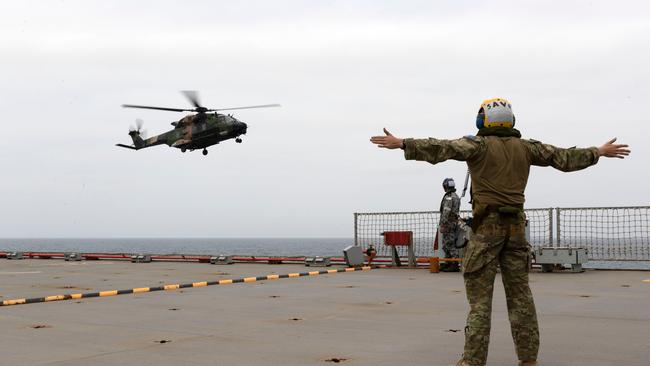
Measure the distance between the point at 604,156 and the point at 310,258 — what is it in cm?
1300

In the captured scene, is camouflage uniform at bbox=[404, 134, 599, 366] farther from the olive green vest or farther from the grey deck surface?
the grey deck surface

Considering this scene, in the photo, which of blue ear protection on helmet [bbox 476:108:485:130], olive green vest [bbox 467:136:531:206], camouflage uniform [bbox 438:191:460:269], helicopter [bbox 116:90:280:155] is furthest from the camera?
helicopter [bbox 116:90:280:155]

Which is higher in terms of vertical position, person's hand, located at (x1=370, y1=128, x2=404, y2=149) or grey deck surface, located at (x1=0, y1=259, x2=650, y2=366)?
person's hand, located at (x1=370, y1=128, x2=404, y2=149)

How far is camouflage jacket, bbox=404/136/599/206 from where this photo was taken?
4758 millimetres

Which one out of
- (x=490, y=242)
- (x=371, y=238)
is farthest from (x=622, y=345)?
(x=371, y=238)

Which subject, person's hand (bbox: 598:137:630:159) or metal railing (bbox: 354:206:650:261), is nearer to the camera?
person's hand (bbox: 598:137:630:159)

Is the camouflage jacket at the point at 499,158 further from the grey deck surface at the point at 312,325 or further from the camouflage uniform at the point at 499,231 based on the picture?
the grey deck surface at the point at 312,325

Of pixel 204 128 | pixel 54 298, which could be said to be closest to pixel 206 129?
pixel 204 128

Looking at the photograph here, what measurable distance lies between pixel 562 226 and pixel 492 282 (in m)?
12.1

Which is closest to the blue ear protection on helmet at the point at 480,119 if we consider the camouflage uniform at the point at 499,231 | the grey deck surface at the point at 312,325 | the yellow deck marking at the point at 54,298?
the camouflage uniform at the point at 499,231

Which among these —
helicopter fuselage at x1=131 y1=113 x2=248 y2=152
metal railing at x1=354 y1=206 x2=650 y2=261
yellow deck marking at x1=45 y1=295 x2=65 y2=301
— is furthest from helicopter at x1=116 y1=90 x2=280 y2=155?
yellow deck marking at x1=45 y1=295 x2=65 y2=301

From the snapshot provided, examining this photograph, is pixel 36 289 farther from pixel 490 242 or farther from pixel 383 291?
pixel 490 242

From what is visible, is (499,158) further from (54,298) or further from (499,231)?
(54,298)

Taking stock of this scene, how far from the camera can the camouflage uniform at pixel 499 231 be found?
4.84m
